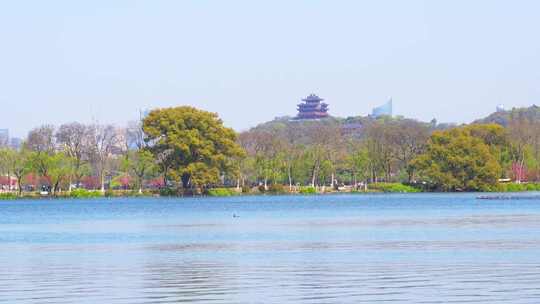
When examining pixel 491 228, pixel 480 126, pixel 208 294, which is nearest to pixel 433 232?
pixel 491 228

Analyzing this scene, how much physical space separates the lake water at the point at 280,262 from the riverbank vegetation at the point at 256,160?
5083 cm

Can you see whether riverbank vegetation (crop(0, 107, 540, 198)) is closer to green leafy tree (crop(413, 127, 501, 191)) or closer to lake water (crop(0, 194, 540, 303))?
green leafy tree (crop(413, 127, 501, 191))

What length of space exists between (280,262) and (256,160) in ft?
278

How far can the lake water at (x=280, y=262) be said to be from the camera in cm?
2184

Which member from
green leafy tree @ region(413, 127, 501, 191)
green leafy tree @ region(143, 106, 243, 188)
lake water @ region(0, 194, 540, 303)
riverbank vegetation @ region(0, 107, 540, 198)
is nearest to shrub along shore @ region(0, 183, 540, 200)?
riverbank vegetation @ region(0, 107, 540, 198)

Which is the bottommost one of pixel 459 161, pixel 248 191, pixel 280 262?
pixel 280 262

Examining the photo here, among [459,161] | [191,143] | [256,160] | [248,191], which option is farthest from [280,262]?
[248,191]

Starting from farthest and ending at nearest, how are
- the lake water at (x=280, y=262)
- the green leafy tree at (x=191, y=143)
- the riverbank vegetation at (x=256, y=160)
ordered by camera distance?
the riverbank vegetation at (x=256, y=160) → the green leafy tree at (x=191, y=143) → the lake water at (x=280, y=262)

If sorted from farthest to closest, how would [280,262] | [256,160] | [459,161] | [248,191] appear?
[248,191], [256,160], [459,161], [280,262]

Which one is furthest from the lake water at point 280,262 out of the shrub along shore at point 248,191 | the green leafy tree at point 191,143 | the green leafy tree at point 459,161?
the shrub along shore at point 248,191

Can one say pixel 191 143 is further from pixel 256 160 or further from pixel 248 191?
pixel 248 191

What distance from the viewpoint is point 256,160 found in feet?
374

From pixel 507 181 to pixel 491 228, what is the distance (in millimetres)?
77706

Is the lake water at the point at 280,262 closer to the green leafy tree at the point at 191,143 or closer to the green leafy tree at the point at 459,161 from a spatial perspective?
→ the green leafy tree at the point at 191,143
